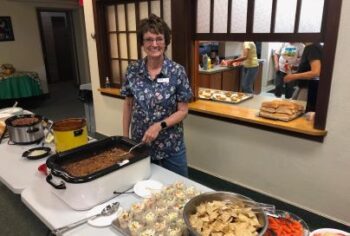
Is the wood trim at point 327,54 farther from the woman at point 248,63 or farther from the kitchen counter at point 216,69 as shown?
the woman at point 248,63

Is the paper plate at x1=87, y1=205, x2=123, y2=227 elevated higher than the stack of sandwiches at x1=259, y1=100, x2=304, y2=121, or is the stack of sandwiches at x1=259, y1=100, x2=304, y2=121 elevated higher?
the stack of sandwiches at x1=259, y1=100, x2=304, y2=121

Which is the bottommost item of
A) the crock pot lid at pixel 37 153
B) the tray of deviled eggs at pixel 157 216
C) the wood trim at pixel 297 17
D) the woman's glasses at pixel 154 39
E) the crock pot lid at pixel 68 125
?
the crock pot lid at pixel 37 153

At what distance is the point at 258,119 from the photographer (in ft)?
7.26

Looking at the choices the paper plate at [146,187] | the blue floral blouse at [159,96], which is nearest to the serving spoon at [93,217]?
the paper plate at [146,187]

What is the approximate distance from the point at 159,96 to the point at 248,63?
321 centimetres

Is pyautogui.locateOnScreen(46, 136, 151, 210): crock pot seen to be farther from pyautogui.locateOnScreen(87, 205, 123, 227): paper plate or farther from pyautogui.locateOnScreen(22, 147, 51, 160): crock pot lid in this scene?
pyautogui.locateOnScreen(22, 147, 51, 160): crock pot lid

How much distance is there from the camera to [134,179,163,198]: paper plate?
3.96ft

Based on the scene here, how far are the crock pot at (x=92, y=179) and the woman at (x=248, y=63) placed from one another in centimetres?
346

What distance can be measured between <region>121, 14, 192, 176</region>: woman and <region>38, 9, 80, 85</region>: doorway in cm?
617

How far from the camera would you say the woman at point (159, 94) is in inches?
57.7

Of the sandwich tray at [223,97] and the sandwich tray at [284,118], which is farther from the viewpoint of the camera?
the sandwich tray at [223,97]

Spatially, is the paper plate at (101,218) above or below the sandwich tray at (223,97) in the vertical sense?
below

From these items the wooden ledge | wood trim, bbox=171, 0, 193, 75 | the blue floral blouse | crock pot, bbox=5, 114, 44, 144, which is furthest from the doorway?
the blue floral blouse

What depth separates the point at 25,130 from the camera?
1.72m
